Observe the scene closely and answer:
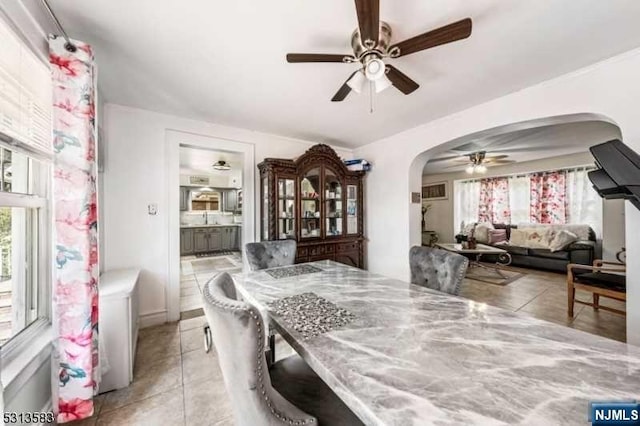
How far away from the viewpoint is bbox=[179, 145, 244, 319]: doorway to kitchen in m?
6.00

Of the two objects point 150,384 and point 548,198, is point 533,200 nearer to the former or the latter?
point 548,198

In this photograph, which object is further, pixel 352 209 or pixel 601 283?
pixel 352 209

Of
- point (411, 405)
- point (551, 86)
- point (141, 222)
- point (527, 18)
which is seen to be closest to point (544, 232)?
point (551, 86)

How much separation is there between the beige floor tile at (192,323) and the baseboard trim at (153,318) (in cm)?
20

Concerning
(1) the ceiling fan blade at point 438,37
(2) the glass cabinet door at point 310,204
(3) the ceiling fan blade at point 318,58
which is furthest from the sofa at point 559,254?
(3) the ceiling fan blade at point 318,58

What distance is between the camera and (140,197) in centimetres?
261

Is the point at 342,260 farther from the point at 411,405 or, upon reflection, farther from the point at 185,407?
the point at 411,405

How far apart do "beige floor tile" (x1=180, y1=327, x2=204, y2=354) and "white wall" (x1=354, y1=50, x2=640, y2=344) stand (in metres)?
2.52

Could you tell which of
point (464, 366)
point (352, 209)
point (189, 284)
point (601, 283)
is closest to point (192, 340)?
point (189, 284)

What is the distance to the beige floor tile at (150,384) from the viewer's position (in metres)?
1.58

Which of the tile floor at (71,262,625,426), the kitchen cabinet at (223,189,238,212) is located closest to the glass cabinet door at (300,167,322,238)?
the tile floor at (71,262,625,426)

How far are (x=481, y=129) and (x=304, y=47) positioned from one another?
6.43 feet

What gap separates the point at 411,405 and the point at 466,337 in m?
0.45

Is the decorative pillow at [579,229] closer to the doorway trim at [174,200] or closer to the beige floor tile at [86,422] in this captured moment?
the doorway trim at [174,200]
